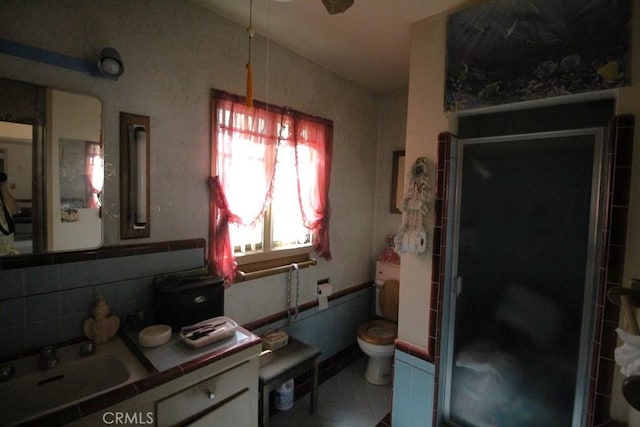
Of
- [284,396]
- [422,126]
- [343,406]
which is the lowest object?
[343,406]

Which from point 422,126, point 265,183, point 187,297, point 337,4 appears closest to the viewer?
point 337,4

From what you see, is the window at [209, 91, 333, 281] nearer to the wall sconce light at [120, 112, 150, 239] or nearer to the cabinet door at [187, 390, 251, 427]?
the wall sconce light at [120, 112, 150, 239]

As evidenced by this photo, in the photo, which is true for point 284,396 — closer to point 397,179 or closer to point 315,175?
point 315,175

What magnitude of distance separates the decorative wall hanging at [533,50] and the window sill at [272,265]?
4.71 feet

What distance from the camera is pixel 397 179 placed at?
→ 112 inches

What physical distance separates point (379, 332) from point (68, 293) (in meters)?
2.08

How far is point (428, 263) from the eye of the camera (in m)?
1.68

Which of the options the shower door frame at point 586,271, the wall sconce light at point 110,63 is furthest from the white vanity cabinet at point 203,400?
the wall sconce light at point 110,63

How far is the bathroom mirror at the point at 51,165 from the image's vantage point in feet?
3.85

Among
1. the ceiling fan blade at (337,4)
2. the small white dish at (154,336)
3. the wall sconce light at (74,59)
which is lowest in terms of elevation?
the small white dish at (154,336)

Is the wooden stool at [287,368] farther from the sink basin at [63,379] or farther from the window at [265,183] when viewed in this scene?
the sink basin at [63,379]

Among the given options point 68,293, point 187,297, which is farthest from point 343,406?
point 68,293

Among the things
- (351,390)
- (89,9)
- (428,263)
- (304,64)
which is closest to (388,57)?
(304,64)

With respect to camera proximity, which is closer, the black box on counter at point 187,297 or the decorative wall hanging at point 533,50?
the decorative wall hanging at point 533,50
